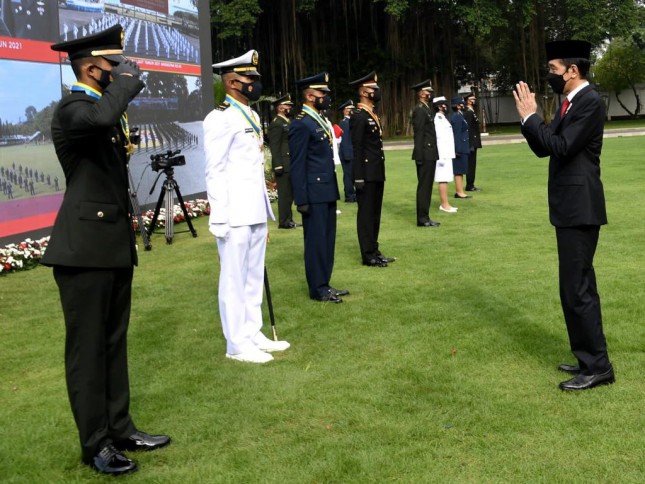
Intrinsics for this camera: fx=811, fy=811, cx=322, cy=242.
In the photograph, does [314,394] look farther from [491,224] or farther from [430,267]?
[491,224]

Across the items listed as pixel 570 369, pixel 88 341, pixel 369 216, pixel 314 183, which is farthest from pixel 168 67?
pixel 88 341

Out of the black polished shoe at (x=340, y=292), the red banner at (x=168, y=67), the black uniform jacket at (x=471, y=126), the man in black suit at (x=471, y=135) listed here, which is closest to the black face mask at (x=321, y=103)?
the black polished shoe at (x=340, y=292)

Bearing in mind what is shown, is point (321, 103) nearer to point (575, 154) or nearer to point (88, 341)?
point (575, 154)

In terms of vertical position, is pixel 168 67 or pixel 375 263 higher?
pixel 168 67

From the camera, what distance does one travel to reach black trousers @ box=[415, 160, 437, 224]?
11039mm

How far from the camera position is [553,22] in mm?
44188

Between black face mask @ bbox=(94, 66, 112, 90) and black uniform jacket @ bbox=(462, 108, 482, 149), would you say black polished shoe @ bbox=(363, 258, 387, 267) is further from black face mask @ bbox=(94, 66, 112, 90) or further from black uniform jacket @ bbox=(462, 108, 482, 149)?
black uniform jacket @ bbox=(462, 108, 482, 149)

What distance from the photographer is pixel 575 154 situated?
14.7 feet

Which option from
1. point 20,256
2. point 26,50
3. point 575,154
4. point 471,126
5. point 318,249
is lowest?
point 20,256

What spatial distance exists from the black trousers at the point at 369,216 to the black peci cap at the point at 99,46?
16.8 ft

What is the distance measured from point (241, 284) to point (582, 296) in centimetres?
216

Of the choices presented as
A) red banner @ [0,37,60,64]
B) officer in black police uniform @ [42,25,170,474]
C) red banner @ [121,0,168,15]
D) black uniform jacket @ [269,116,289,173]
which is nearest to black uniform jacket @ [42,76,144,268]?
officer in black police uniform @ [42,25,170,474]

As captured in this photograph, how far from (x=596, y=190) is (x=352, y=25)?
3808 centimetres

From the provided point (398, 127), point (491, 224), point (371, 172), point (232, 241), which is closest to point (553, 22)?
point (398, 127)
